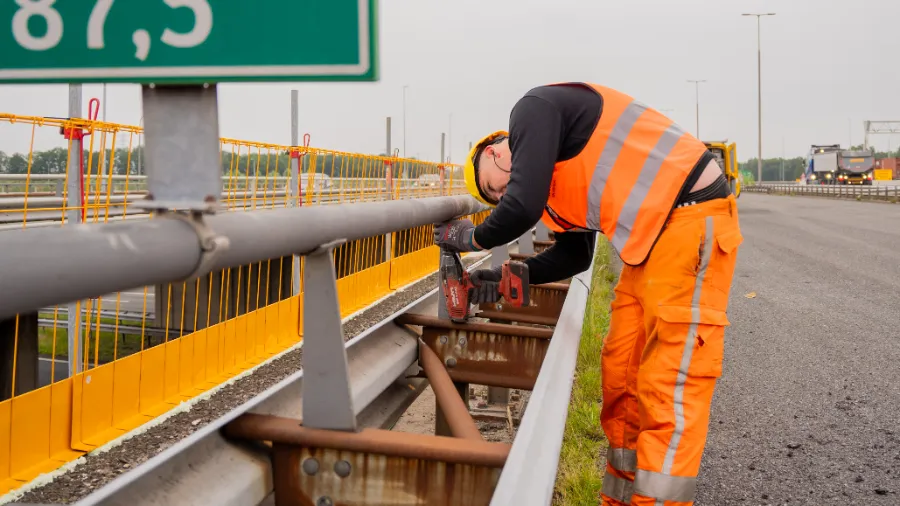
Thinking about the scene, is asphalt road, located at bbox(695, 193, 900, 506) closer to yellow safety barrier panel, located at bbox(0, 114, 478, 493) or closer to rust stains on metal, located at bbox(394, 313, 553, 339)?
rust stains on metal, located at bbox(394, 313, 553, 339)

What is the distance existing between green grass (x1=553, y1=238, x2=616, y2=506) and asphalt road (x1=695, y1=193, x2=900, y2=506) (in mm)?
534

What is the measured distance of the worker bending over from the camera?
2.85 m

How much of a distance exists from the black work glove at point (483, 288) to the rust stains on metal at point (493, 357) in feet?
0.62

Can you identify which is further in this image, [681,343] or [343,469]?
[681,343]

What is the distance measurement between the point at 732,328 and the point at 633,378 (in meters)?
4.70

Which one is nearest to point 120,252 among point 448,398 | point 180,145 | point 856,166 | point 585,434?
point 180,145

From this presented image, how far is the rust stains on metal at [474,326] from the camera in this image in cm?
346

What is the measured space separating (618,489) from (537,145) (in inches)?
56.9

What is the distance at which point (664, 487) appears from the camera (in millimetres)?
2762

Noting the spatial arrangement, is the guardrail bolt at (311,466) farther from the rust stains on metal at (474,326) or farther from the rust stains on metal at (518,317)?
the rust stains on metal at (518,317)

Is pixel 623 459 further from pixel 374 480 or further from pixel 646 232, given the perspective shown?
pixel 374 480

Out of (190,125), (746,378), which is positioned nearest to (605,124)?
(190,125)

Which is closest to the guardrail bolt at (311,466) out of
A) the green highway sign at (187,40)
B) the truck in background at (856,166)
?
the green highway sign at (187,40)

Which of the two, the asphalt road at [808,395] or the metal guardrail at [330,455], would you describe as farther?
the asphalt road at [808,395]
